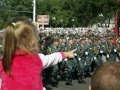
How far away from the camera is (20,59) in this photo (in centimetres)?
393

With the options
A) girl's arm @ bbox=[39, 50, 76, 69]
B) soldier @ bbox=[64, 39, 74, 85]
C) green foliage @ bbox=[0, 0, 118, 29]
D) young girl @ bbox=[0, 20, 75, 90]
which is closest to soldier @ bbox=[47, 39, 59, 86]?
soldier @ bbox=[64, 39, 74, 85]

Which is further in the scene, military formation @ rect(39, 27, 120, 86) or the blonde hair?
military formation @ rect(39, 27, 120, 86)

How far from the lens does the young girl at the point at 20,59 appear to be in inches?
149

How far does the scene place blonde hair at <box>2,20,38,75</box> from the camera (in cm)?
378

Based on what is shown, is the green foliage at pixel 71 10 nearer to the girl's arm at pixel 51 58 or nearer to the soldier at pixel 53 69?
the soldier at pixel 53 69

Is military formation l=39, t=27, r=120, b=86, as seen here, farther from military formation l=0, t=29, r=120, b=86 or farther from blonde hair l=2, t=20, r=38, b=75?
blonde hair l=2, t=20, r=38, b=75

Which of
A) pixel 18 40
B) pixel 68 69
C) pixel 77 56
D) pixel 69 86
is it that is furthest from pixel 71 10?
pixel 18 40

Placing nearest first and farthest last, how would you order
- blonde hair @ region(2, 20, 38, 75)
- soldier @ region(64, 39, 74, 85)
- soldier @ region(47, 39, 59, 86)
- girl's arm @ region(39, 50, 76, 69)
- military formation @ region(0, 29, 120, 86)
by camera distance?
1. blonde hair @ region(2, 20, 38, 75)
2. girl's arm @ region(39, 50, 76, 69)
3. soldier @ region(47, 39, 59, 86)
4. military formation @ region(0, 29, 120, 86)
5. soldier @ region(64, 39, 74, 85)

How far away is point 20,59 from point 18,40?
198 mm

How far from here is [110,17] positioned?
2798 inches

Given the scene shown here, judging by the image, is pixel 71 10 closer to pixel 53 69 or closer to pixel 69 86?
pixel 53 69

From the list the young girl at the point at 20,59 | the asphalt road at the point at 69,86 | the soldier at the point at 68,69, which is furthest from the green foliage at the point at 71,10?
the young girl at the point at 20,59

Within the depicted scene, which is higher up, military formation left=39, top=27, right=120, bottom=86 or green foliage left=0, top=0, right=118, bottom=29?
military formation left=39, top=27, right=120, bottom=86

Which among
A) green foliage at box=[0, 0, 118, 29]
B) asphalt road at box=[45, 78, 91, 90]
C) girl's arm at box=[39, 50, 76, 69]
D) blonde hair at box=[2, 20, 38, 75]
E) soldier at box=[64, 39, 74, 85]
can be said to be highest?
blonde hair at box=[2, 20, 38, 75]
